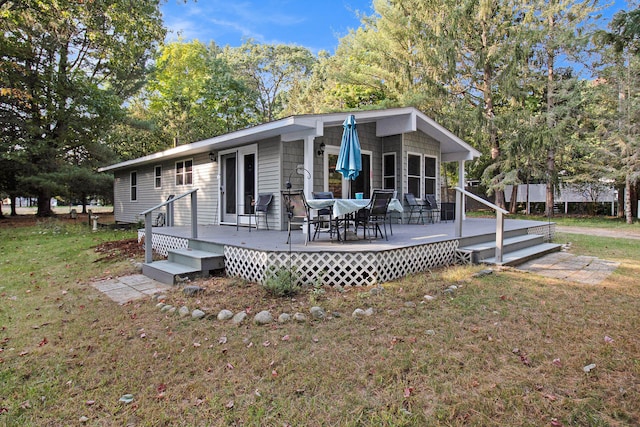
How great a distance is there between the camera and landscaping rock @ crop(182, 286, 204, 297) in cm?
418

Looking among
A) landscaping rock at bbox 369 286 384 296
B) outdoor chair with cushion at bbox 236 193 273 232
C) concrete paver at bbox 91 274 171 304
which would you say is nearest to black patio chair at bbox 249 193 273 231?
outdoor chair with cushion at bbox 236 193 273 232

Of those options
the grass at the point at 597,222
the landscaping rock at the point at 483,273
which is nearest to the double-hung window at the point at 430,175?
the grass at the point at 597,222

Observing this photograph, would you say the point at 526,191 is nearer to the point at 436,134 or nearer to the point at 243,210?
the point at 436,134

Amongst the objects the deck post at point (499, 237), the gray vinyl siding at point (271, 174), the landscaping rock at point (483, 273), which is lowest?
the landscaping rock at point (483, 273)

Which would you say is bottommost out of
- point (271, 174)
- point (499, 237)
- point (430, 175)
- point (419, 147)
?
point (499, 237)

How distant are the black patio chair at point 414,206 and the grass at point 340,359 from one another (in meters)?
4.91

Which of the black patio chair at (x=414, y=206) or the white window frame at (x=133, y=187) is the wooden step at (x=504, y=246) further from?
the white window frame at (x=133, y=187)

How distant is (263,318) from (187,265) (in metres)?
2.40

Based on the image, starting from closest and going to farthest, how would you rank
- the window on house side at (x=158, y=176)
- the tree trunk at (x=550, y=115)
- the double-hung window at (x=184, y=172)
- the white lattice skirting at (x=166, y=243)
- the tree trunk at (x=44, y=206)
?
the white lattice skirting at (x=166, y=243) → the double-hung window at (x=184, y=172) → the window on house side at (x=158, y=176) → the tree trunk at (x=550, y=115) → the tree trunk at (x=44, y=206)

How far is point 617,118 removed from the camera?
43.9 feet

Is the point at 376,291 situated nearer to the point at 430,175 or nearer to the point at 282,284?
the point at 282,284

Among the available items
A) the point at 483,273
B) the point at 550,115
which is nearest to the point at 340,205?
the point at 483,273

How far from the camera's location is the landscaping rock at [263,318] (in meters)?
3.34

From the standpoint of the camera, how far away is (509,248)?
617 centimetres
